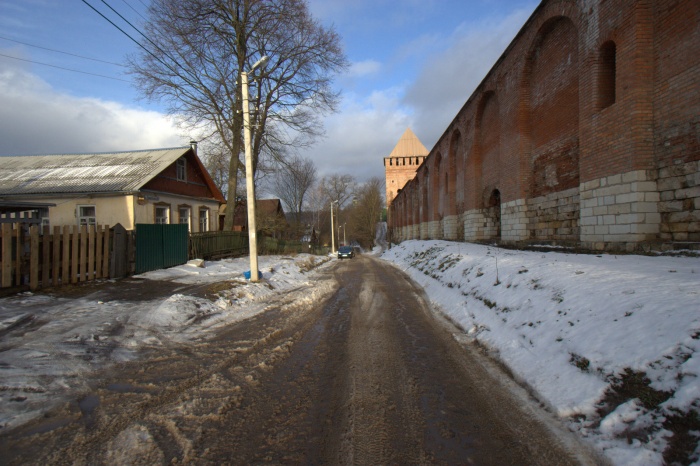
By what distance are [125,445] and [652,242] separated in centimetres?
901

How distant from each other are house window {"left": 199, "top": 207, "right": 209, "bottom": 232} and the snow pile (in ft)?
66.7

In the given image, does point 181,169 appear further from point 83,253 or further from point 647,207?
point 647,207

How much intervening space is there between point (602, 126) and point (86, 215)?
21.4 metres

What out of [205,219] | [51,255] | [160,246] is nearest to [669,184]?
[51,255]

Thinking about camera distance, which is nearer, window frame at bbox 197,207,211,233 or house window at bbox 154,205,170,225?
house window at bbox 154,205,170,225

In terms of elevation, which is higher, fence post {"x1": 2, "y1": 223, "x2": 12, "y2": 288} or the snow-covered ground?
fence post {"x1": 2, "y1": 223, "x2": 12, "y2": 288}

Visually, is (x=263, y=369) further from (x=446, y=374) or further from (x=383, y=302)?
(x=383, y=302)

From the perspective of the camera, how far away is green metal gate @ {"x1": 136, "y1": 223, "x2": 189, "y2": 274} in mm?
11875

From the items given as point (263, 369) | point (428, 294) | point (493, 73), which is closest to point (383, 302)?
point (428, 294)

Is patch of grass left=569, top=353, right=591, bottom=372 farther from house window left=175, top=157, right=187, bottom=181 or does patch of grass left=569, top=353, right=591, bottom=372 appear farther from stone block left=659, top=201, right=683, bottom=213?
house window left=175, top=157, right=187, bottom=181

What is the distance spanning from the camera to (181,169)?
2119 cm

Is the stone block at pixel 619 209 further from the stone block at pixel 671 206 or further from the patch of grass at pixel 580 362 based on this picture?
the patch of grass at pixel 580 362

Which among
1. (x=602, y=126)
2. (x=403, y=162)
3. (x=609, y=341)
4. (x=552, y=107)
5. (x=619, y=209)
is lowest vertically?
(x=609, y=341)

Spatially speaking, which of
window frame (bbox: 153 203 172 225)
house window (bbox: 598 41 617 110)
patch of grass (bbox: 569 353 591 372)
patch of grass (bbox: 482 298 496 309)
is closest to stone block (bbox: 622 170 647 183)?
house window (bbox: 598 41 617 110)
